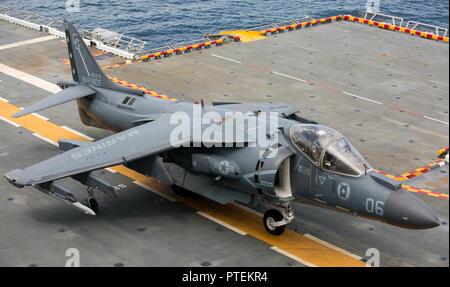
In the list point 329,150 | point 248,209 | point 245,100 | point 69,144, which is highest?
point 329,150

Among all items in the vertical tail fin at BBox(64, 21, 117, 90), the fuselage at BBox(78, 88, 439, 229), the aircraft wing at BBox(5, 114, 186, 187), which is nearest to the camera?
the fuselage at BBox(78, 88, 439, 229)

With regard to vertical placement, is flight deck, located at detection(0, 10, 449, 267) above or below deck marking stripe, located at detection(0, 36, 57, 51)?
below

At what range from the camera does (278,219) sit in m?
25.5

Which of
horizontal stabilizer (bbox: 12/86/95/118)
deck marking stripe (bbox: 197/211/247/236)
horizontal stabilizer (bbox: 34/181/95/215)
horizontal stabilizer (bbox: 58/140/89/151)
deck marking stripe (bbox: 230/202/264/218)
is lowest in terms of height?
deck marking stripe (bbox: 197/211/247/236)

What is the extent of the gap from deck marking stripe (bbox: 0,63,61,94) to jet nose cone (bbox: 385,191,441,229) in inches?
907

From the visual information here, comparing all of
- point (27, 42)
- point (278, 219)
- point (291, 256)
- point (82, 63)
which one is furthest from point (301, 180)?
point (27, 42)

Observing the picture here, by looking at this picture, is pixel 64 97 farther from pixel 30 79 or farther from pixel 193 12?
pixel 193 12

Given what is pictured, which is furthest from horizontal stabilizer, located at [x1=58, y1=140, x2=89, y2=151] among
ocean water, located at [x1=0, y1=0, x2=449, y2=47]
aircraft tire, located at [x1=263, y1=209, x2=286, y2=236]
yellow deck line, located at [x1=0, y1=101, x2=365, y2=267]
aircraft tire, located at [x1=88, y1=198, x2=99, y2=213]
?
ocean water, located at [x1=0, y1=0, x2=449, y2=47]

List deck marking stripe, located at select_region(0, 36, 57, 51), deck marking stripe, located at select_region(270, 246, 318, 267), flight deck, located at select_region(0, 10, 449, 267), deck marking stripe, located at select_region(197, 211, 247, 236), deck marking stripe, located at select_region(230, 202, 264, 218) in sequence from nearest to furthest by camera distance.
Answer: deck marking stripe, located at select_region(270, 246, 318, 267), flight deck, located at select_region(0, 10, 449, 267), deck marking stripe, located at select_region(197, 211, 247, 236), deck marking stripe, located at select_region(230, 202, 264, 218), deck marking stripe, located at select_region(0, 36, 57, 51)

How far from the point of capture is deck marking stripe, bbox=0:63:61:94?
133ft

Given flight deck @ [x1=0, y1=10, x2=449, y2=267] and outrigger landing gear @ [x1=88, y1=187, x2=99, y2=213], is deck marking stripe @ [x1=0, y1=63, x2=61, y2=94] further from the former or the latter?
outrigger landing gear @ [x1=88, y1=187, x2=99, y2=213]

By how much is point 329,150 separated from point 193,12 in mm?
50210

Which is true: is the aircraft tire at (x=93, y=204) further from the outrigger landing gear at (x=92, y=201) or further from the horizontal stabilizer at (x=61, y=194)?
the horizontal stabilizer at (x=61, y=194)

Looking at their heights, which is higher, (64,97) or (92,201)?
(64,97)
